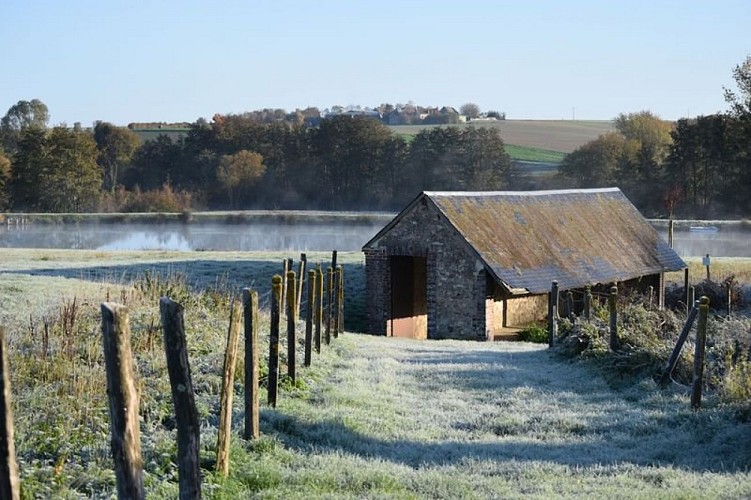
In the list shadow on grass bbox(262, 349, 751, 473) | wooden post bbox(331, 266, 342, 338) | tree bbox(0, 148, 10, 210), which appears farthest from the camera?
tree bbox(0, 148, 10, 210)

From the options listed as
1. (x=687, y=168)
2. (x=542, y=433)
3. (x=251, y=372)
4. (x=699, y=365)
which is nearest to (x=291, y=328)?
(x=251, y=372)

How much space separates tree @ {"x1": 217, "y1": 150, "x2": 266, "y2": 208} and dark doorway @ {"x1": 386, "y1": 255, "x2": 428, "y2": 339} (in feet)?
162

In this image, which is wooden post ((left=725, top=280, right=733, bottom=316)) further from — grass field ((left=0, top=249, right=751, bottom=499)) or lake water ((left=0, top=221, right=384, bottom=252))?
lake water ((left=0, top=221, right=384, bottom=252))

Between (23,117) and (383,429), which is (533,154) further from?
(383,429)

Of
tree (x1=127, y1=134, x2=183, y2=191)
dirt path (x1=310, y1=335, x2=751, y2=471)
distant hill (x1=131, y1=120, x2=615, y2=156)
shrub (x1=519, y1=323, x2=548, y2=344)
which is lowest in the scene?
shrub (x1=519, y1=323, x2=548, y2=344)

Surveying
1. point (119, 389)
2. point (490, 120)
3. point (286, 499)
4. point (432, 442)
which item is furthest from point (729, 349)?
point (490, 120)

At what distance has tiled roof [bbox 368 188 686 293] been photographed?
28.1 m

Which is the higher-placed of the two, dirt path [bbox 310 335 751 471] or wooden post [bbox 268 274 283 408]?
wooden post [bbox 268 274 283 408]

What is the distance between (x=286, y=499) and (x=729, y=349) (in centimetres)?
757

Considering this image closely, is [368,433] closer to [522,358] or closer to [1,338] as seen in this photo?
[1,338]

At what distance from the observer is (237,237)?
58.2 m

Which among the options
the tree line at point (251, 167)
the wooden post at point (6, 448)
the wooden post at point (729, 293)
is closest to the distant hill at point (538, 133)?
the tree line at point (251, 167)

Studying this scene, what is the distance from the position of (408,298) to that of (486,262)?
176 inches

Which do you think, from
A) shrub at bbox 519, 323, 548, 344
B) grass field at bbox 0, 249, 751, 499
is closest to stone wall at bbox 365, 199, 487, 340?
shrub at bbox 519, 323, 548, 344
